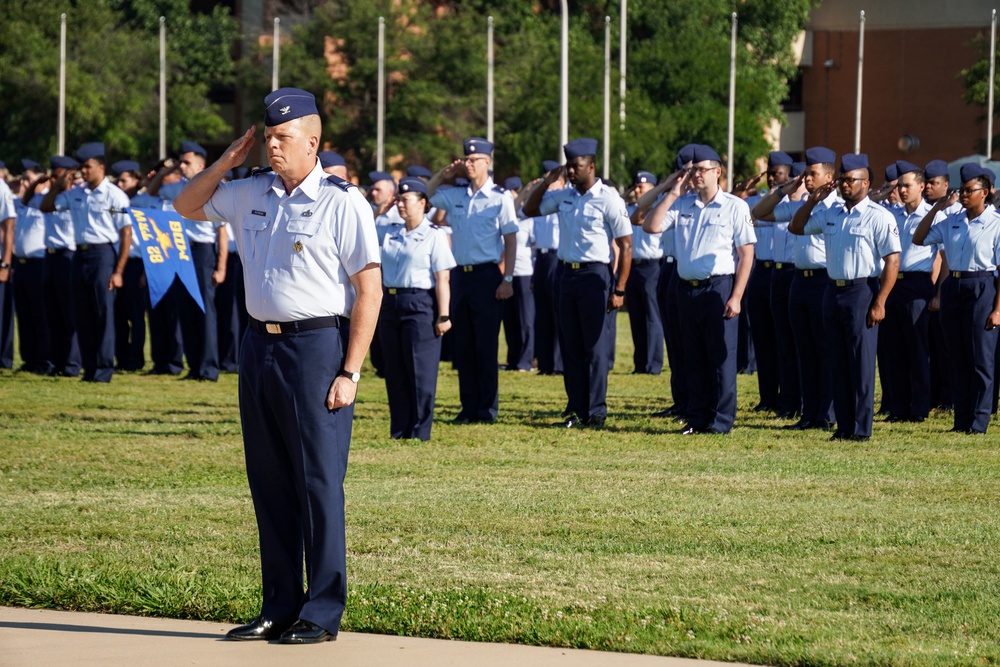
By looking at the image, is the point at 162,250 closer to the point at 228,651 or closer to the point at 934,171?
the point at 934,171

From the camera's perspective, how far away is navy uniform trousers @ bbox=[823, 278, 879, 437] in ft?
40.1

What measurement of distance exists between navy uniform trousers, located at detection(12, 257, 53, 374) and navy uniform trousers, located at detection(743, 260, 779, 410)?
25.7ft

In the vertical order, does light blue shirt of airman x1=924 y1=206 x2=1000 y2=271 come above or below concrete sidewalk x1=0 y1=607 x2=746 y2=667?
above

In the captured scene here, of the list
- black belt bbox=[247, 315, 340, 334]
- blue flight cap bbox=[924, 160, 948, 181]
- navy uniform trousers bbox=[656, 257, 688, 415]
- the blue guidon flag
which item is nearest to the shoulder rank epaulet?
black belt bbox=[247, 315, 340, 334]

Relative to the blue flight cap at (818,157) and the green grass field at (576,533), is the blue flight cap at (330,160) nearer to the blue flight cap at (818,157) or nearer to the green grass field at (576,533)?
the green grass field at (576,533)

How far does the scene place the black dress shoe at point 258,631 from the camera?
20.1ft

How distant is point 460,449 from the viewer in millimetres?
11664

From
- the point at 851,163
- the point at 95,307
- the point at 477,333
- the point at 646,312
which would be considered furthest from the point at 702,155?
the point at 95,307

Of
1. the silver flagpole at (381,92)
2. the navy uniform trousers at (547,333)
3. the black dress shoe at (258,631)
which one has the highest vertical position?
the silver flagpole at (381,92)

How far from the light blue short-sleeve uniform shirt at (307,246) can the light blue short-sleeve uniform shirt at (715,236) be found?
6.76m

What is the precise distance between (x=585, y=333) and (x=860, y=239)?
2408mm

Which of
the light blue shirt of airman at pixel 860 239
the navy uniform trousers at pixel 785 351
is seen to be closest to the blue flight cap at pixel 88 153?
the navy uniform trousers at pixel 785 351

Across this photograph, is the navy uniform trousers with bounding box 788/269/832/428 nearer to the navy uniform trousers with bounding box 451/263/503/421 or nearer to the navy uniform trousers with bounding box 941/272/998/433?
the navy uniform trousers with bounding box 941/272/998/433

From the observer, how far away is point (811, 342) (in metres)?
13.3
